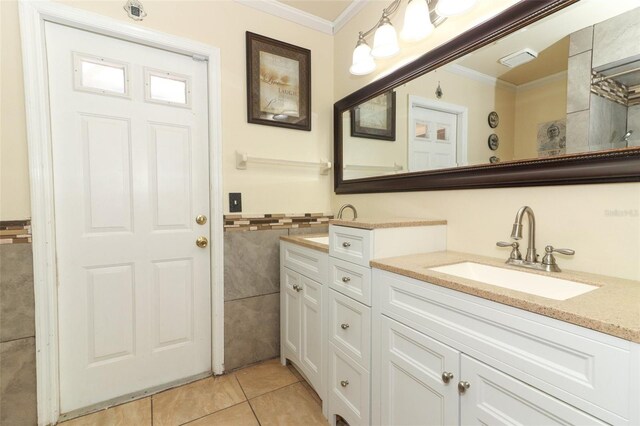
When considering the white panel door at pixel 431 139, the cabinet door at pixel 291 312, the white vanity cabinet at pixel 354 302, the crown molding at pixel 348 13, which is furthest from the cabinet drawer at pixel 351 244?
the crown molding at pixel 348 13

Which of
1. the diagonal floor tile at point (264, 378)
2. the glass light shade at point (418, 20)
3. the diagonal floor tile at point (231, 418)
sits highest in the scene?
the glass light shade at point (418, 20)

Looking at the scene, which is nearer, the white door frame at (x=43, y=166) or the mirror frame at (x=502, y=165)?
the mirror frame at (x=502, y=165)

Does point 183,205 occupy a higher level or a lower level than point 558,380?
higher

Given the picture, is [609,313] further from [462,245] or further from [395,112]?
[395,112]

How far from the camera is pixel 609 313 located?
2.03 feet

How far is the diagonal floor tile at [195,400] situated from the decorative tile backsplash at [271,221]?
0.97 metres

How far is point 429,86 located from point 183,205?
1580 mm

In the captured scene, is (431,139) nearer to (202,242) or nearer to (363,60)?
(363,60)

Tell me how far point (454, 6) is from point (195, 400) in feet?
7.82

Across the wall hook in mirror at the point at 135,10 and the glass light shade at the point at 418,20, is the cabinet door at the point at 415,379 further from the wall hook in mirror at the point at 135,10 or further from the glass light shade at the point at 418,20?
the wall hook in mirror at the point at 135,10

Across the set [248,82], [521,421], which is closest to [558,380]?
[521,421]

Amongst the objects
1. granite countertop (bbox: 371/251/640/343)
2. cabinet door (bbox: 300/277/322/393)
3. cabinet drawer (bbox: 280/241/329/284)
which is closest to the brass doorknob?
cabinet drawer (bbox: 280/241/329/284)

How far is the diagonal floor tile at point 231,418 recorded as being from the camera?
4.75 ft

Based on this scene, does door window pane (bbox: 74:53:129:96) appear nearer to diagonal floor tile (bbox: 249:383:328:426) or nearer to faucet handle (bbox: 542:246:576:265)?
diagonal floor tile (bbox: 249:383:328:426)
